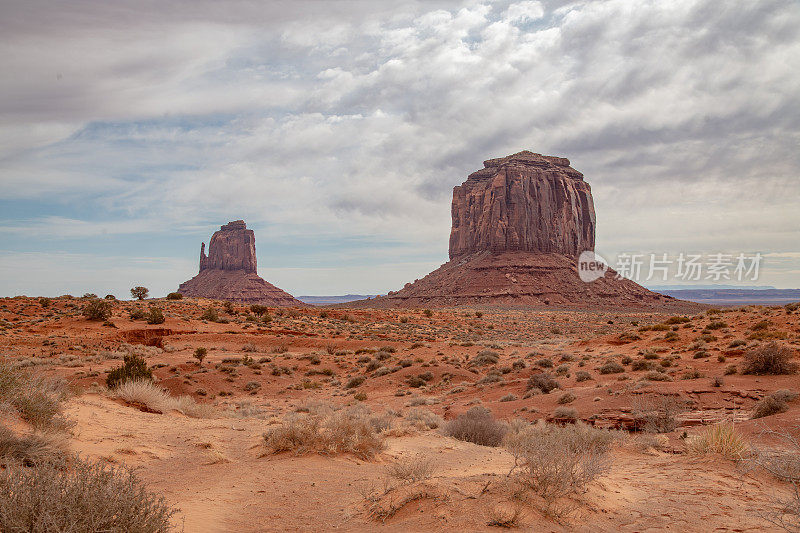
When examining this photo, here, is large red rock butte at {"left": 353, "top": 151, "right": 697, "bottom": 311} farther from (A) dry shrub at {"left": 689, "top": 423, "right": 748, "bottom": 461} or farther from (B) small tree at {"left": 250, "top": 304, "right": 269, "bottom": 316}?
(A) dry shrub at {"left": 689, "top": 423, "right": 748, "bottom": 461}

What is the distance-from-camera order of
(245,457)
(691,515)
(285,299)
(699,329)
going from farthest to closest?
(285,299) → (699,329) → (245,457) → (691,515)

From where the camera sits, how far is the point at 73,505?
13.8 ft

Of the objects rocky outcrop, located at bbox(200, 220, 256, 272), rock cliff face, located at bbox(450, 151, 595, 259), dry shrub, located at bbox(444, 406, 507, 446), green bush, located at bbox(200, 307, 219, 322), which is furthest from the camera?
rocky outcrop, located at bbox(200, 220, 256, 272)

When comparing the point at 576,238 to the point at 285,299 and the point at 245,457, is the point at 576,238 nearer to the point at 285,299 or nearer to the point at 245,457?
the point at 285,299

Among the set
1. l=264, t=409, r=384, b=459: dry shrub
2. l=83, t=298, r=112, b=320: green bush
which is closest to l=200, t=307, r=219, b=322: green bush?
l=83, t=298, r=112, b=320: green bush

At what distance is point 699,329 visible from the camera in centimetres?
2880

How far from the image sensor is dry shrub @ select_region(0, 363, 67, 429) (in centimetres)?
822

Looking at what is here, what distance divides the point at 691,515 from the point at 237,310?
49.8 metres

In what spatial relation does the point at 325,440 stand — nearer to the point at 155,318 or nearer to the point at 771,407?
the point at 771,407

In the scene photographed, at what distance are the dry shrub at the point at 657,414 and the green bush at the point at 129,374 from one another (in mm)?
15970

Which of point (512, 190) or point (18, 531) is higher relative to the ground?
point (512, 190)

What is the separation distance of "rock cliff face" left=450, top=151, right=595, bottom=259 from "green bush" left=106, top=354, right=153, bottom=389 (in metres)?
109

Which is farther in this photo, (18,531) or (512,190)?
(512,190)

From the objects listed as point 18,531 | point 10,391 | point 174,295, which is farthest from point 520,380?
point 174,295
